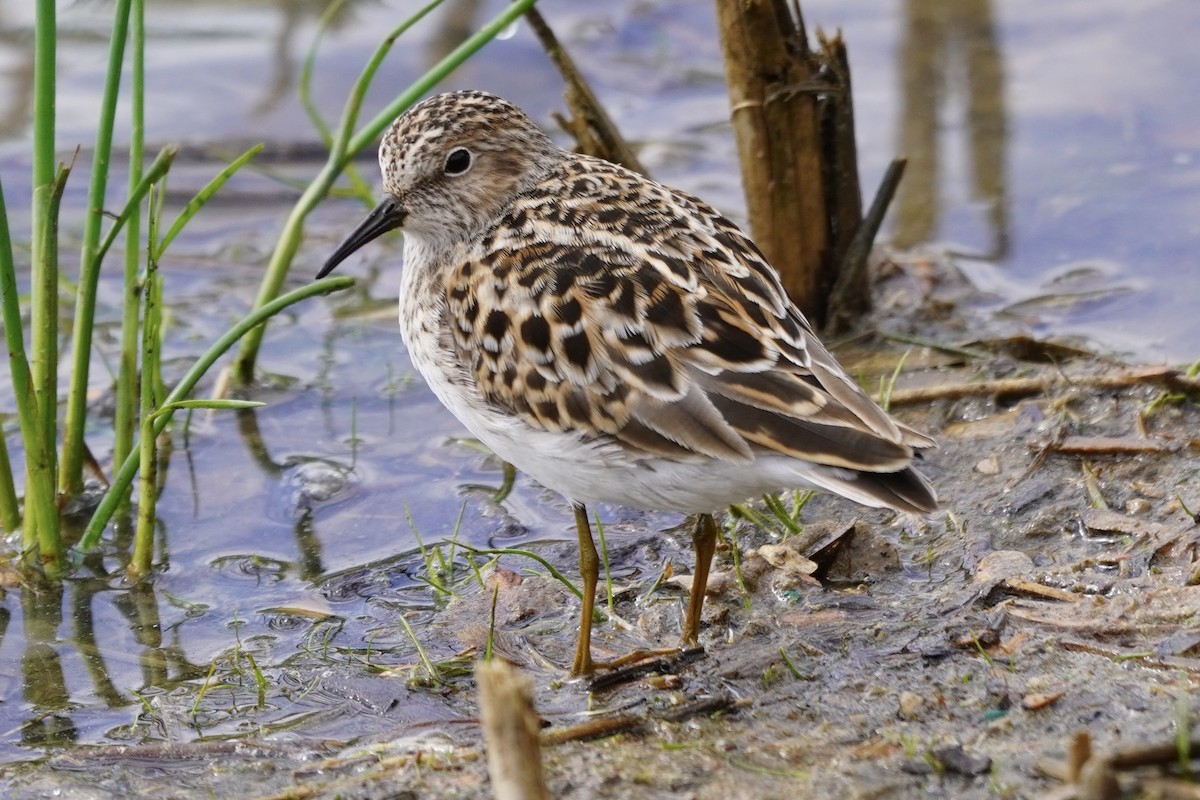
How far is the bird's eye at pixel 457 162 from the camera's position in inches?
229

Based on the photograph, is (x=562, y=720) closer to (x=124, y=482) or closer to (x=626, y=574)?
(x=626, y=574)

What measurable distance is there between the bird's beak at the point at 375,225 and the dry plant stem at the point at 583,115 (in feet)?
4.98

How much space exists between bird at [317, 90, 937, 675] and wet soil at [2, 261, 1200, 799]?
0.41 metres

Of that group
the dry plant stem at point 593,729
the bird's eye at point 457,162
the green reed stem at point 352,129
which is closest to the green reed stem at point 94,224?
the green reed stem at point 352,129

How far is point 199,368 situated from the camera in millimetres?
5586

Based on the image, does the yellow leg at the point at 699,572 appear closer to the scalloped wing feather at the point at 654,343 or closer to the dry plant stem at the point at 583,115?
the scalloped wing feather at the point at 654,343

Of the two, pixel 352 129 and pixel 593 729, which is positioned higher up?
pixel 352 129

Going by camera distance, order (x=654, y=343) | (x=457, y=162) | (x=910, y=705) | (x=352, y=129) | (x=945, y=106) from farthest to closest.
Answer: (x=945, y=106) → (x=352, y=129) → (x=457, y=162) → (x=654, y=343) → (x=910, y=705)

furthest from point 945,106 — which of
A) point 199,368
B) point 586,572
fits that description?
point 199,368

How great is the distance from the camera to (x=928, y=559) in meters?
5.70

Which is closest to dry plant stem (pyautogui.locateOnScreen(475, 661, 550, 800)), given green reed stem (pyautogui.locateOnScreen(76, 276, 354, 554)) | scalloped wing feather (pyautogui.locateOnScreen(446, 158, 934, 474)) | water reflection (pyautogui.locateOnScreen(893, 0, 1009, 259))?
scalloped wing feather (pyautogui.locateOnScreen(446, 158, 934, 474))

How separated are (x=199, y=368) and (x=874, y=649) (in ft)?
8.80

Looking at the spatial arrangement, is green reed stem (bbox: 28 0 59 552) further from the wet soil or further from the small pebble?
the small pebble

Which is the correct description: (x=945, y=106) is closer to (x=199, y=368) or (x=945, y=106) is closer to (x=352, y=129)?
(x=352, y=129)
